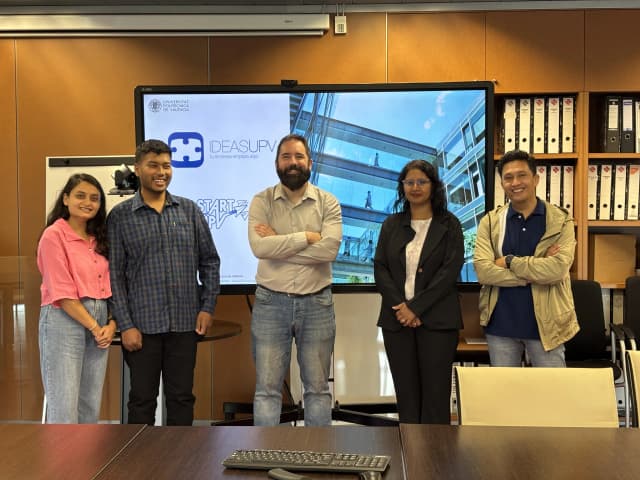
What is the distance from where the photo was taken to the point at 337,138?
4133mm

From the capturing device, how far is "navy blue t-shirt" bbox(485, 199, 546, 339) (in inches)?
125

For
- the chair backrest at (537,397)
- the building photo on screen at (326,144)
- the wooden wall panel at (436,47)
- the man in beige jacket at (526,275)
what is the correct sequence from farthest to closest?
the wooden wall panel at (436,47) < the building photo on screen at (326,144) < the man in beige jacket at (526,275) < the chair backrest at (537,397)

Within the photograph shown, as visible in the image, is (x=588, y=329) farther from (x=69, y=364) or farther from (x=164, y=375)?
(x=69, y=364)

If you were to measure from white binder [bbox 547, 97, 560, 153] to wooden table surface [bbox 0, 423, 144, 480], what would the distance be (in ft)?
11.1

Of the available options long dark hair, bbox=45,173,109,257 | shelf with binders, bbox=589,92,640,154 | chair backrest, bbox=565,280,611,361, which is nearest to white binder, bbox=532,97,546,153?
shelf with binders, bbox=589,92,640,154

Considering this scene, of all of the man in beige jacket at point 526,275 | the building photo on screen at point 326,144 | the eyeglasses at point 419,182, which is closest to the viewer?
the man in beige jacket at point 526,275

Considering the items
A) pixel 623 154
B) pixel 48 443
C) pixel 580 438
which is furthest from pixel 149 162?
pixel 623 154

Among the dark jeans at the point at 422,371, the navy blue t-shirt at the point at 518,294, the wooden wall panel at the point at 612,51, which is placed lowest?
the dark jeans at the point at 422,371

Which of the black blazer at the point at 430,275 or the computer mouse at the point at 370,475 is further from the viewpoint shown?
the black blazer at the point at 430,275

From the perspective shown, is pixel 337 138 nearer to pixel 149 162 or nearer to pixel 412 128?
pixel 412 128

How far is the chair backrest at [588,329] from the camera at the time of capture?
3.98 metres

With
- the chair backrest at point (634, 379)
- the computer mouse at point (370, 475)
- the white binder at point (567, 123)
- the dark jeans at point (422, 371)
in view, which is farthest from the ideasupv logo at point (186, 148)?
the computer mouse at point (370, 475)

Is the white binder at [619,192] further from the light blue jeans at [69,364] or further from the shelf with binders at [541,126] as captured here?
the light blue jeans at [69,364]

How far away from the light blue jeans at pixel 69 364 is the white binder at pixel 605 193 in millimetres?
3126
